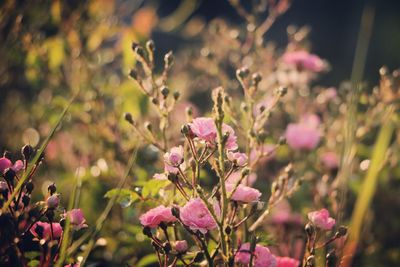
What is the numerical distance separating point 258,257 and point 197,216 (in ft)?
0.56

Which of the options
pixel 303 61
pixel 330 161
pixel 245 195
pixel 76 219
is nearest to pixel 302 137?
pixel 330 161

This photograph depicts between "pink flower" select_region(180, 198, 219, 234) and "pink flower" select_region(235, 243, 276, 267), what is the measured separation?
11cm

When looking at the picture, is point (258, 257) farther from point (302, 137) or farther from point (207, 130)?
point (302, 137)

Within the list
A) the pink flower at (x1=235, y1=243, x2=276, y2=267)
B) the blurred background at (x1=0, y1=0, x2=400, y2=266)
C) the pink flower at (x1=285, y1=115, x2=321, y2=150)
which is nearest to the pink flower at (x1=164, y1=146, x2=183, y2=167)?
the pink flower at (x1=235, y1=243, x2=276, y2=267)

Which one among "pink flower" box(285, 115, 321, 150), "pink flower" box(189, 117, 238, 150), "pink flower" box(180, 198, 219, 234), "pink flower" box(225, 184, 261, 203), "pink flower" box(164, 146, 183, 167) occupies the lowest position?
"pink flower" box(180, 198, 219, 234)

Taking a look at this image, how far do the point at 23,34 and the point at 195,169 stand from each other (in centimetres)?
116

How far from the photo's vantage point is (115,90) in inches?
79.4

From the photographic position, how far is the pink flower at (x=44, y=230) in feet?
2.99

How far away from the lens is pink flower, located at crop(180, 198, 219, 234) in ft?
2.71

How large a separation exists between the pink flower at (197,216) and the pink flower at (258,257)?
0.35 feet

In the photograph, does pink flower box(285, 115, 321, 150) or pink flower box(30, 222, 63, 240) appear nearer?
pink flower box(30, 222, 63, 240)

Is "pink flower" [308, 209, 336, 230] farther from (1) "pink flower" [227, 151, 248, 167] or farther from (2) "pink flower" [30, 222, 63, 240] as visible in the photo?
(2) "pink flower" [30, 222, 63, 240]

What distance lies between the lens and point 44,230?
96 centimetres

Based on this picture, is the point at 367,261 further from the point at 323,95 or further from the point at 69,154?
the point at 69,154
